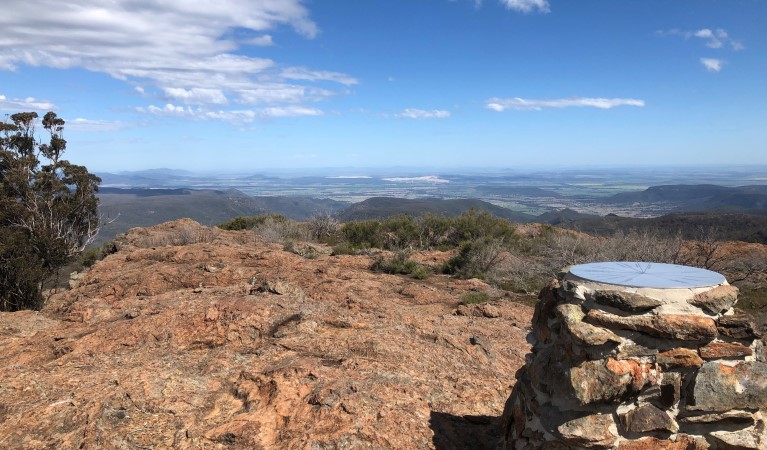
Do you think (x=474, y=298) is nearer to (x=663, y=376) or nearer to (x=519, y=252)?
(x=663, y=376)

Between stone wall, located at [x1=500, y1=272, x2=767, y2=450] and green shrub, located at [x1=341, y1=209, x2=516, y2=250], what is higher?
stone wall, located at [x1=500, y1=272, x2=767, y2=450]

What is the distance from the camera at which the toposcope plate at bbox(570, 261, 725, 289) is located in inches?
144

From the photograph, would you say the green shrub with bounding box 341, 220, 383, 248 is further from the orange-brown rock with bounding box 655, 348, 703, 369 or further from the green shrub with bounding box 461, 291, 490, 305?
the orange-brown rock with bounding box 655, 348, 703, 369

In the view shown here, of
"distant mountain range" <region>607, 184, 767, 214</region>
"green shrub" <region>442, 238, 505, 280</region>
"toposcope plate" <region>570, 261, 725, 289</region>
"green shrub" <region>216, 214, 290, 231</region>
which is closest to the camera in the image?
"toposcope plate" <region>570, 261, 725, 289</region>

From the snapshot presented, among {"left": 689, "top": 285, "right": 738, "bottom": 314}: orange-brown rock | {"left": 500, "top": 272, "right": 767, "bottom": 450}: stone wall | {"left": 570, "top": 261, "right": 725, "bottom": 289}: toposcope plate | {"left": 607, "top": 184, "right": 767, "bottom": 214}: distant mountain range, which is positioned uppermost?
{"left": 570, "top": 261, "right": 725, "bottom": 289}: toposcope plate

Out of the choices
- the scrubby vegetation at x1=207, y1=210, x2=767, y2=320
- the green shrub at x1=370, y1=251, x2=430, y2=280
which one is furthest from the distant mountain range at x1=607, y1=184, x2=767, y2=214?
the green shrub at x1=370, y1=251, x2=430, y2=280

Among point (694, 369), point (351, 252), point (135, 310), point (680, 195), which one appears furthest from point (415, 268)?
point (680, 195)

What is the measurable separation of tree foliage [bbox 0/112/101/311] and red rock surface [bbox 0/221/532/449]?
346cm

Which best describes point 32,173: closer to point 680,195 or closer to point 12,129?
point 12,129

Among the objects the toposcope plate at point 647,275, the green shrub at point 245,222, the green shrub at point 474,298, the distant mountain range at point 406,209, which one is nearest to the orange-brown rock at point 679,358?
the toposcope plate at point 647,275

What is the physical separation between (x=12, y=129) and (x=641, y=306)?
73.1ft

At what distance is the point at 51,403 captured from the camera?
495 centimetres

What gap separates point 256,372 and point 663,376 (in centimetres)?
414

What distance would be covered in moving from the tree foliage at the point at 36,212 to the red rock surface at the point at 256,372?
3462mm
